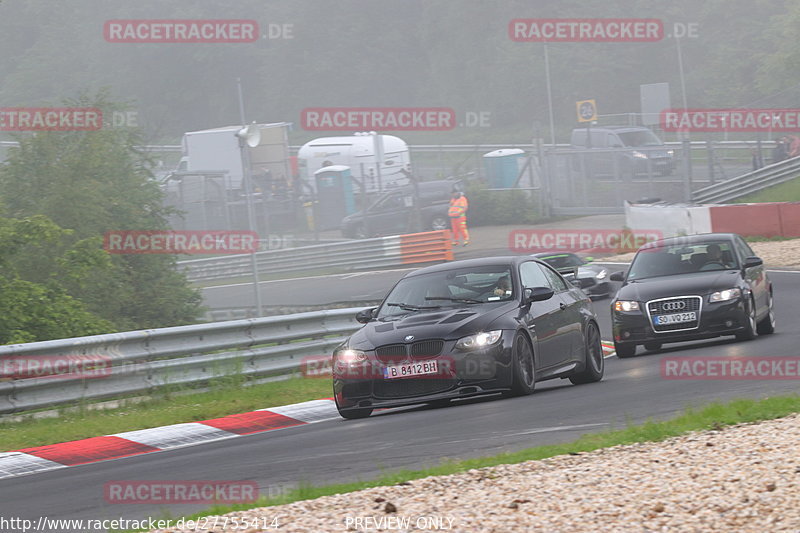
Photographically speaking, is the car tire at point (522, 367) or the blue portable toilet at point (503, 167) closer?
the car tire at point (522, 367)

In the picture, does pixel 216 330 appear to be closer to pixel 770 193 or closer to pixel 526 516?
pixel 526 516

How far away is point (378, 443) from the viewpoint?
9516 millimetres

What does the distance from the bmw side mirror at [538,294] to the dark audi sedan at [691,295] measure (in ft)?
12.9

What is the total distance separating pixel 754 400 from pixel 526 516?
4.66 m

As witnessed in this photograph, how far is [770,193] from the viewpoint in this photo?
41.1 metres

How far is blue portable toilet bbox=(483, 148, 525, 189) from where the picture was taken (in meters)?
48.4

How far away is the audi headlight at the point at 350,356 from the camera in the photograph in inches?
453

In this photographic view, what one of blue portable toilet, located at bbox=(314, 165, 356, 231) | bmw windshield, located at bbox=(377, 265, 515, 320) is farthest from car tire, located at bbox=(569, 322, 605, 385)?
blue portable toilet, located at bbox=(314, 165, 356, 231)

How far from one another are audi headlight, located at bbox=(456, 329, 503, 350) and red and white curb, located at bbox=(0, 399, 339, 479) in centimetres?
201

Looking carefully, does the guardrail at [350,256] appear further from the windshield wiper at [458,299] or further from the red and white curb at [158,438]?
the windshield wiper at [458,299]
